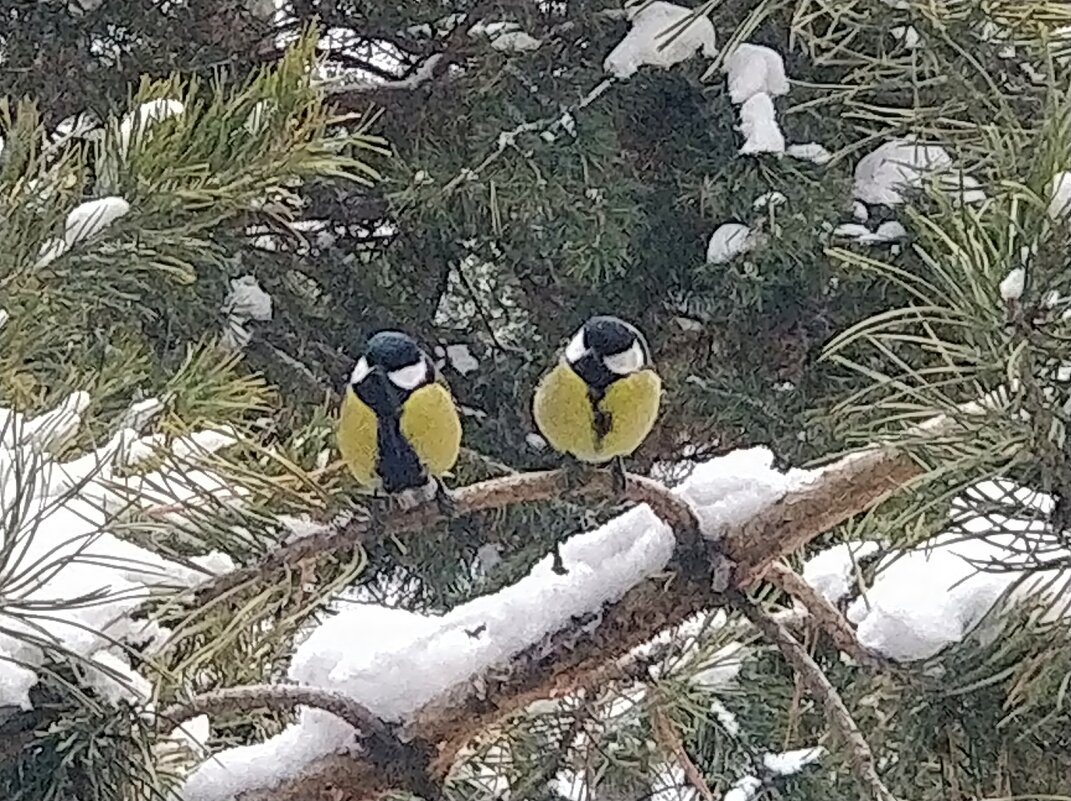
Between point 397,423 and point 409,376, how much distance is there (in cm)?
4

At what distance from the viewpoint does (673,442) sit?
1267 millimetres

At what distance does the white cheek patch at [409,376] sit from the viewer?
57cm

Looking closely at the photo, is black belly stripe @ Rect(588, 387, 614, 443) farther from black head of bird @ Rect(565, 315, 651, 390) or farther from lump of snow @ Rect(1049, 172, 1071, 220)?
lump of snow @ Rect(1049, 172, 1071, 220)

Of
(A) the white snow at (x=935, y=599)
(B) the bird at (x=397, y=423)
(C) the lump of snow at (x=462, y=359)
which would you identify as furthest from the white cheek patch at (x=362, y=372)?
(C) the lump of snow at (x=462, y=359)

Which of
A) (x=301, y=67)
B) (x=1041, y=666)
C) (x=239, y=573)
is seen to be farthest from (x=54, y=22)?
(x=1041, y=666)

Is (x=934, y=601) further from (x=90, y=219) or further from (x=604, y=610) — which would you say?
(x=90, y=219)

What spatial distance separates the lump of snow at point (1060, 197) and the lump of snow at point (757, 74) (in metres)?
0.79

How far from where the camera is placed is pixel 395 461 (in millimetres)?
514

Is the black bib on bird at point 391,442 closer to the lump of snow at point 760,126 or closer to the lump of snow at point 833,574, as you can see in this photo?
the lump of snow at point 833,574

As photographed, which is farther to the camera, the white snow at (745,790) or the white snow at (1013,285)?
the white snow at (745,790)

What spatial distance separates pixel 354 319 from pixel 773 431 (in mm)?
375

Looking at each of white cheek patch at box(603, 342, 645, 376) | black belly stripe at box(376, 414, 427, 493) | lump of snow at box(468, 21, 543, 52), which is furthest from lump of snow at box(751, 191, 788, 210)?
black belly stripe at box(376, 414, 427, 493)

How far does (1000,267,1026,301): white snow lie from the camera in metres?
0.32

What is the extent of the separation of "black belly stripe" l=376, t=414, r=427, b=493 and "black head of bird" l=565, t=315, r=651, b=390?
98mm
